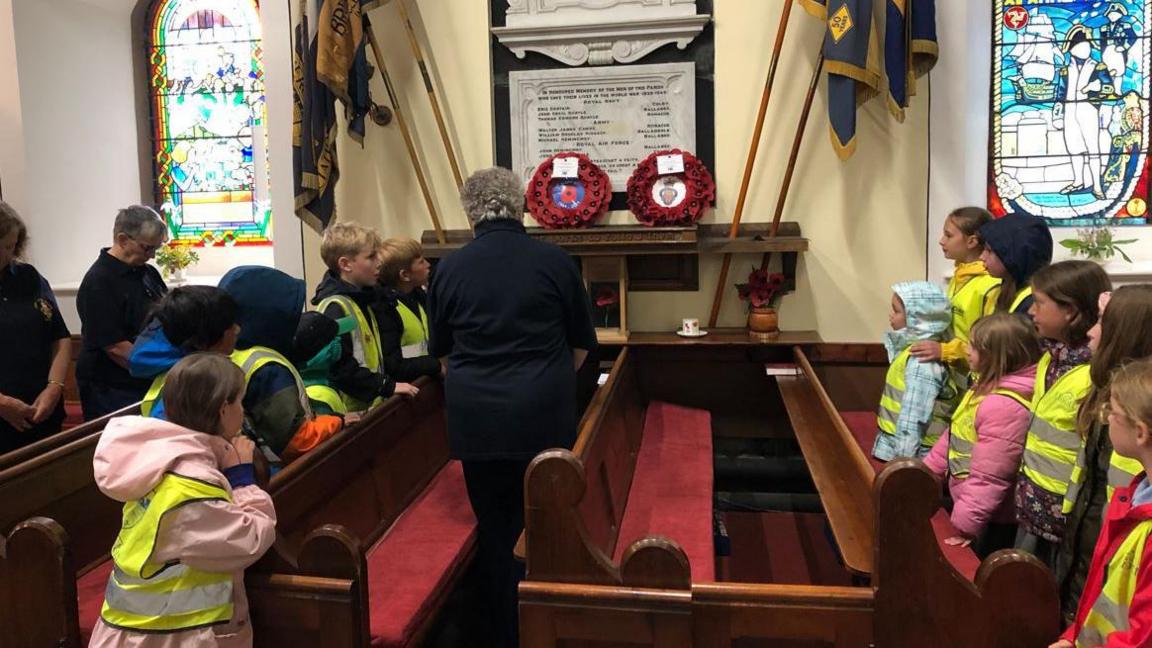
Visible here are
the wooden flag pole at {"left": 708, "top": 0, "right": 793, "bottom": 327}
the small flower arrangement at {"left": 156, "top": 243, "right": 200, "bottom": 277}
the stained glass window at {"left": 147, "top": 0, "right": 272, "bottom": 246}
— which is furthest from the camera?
the stained glass window at {"left": 147, "top": 0, "right": 272, "bottom": 246}

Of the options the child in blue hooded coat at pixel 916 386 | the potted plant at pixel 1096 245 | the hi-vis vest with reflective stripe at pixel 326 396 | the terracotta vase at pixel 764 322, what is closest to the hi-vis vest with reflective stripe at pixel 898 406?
the child in blue hooded coat at pixel 916 386

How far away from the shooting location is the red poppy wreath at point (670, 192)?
4.51 meters

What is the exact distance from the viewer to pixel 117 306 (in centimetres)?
326

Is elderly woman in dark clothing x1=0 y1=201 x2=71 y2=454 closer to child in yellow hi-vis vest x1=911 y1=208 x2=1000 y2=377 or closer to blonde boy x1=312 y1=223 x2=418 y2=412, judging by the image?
blonde boy x1=312 y1=223 x2=418 y2=412

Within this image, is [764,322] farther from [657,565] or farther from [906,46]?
[657,565]

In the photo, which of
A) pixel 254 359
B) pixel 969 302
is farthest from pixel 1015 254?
pixel 254 359

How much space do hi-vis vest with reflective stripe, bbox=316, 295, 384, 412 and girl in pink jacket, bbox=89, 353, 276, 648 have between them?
1.17 metres

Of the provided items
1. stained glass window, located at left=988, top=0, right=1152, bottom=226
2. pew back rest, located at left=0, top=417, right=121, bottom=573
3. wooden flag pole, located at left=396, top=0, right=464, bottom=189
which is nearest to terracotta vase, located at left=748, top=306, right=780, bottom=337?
stained glass window, located at left=988, top=0, right=1152, bottom=226

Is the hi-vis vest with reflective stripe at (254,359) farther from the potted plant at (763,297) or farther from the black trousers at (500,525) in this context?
the potted plant at (763,297)

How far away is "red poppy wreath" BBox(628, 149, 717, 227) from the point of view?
4508mm

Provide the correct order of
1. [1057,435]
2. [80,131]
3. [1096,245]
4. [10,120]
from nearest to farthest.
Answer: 1. [1057,435]
2. [1096,245]
3. [10,120]
4. [80,131]

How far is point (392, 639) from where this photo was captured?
2141 mm

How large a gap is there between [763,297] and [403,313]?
198cm

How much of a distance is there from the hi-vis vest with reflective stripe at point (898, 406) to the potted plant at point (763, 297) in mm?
1040
